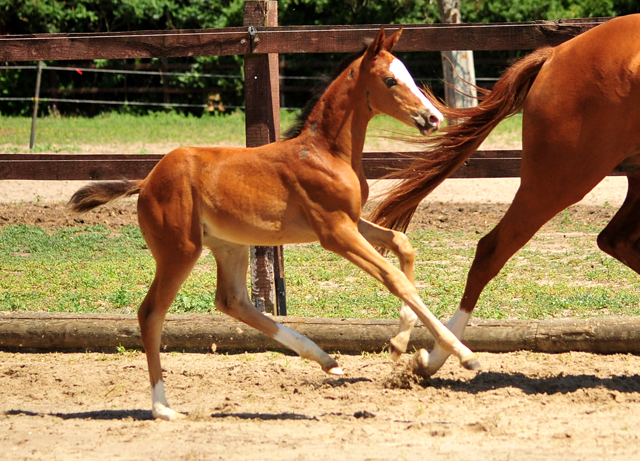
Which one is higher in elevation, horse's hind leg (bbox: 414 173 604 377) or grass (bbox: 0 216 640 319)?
horse's hind leg (bbox: 414 173 604 377)

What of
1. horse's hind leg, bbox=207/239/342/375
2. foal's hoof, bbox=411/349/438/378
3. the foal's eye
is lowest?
foal's hoof, bbox=411/349/438/378

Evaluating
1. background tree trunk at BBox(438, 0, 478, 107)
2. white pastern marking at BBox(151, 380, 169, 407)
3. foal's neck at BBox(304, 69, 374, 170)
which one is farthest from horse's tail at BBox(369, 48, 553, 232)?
background tree trunk at BBox(438, 0, 478, 107)

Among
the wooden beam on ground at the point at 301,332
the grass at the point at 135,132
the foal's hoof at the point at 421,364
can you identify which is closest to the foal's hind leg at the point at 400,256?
the foal's hoof at the point at 421,364

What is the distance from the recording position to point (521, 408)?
3840mm

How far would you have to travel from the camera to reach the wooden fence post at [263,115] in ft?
17.3

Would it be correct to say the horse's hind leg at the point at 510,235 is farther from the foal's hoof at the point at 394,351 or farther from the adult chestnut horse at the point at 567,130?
the foal's hoof at the point at 394,351

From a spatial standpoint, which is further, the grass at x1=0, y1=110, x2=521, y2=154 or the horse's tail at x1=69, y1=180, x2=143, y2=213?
the grass at x1=0, y1=110, x2=521, y2=154

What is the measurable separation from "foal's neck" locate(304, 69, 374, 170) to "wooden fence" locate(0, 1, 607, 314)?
1.32 m

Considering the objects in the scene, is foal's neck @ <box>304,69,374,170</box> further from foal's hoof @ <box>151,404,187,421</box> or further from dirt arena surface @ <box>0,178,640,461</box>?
foal's hoof @ <box>151,404,187,421</box>

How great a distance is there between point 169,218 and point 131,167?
87.3 inches

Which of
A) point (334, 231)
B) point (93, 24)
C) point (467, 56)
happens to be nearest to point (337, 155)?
point (334, 231)

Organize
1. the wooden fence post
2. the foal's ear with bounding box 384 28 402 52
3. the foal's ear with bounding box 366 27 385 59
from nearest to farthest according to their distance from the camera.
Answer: the foal's ear with bounding box 366 27 385 59
the foal's ear with bounding box 384 28 402 52
the wooden fence post

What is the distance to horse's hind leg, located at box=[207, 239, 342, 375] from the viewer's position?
4.07 m

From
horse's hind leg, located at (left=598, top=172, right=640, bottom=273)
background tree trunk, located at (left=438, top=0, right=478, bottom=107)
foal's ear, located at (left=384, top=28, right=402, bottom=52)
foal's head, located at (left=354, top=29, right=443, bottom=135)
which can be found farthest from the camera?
background tree trunk, located at (left=438, top=0, right=478, bottom=107)
